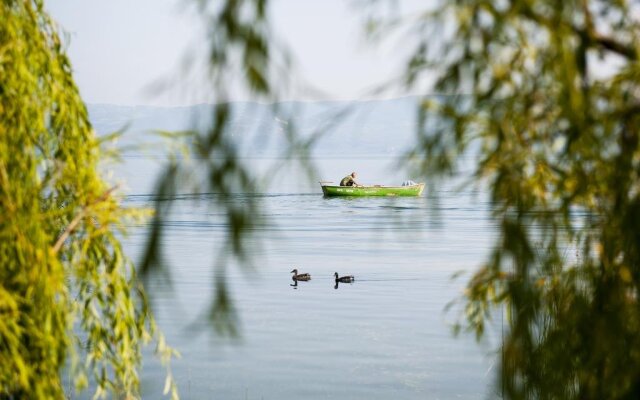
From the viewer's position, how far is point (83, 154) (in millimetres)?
5598

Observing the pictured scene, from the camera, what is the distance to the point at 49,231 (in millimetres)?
5332

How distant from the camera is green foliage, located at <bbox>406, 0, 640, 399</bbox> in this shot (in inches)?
109

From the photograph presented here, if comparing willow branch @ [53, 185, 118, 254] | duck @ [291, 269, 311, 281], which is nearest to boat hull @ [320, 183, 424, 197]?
duck @ [291, 269, 311, 281]

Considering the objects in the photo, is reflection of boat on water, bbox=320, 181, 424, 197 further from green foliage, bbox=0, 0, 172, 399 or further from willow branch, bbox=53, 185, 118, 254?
willow branch, bbox=53, 185, 118, 254

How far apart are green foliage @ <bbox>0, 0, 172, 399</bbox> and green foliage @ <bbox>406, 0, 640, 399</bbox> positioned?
234 centimetres

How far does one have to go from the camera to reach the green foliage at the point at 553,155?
2.77m

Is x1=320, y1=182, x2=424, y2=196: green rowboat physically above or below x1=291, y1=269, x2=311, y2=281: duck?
above

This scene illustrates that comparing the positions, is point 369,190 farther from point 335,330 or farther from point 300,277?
point 335,330

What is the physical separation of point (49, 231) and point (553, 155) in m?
2.96

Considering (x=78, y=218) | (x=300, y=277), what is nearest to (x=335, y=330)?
(x=300, y=277)

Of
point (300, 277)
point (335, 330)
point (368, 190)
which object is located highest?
point (368, 190)

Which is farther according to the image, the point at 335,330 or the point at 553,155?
the point at 335,330

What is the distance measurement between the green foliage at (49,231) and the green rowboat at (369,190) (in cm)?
4353

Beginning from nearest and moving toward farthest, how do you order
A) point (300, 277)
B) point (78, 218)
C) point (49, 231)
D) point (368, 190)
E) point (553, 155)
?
1. point (553, 155)
2. point (78, 218)
3. point (49, 231)
4. point (300, 277)
5. point (368, 190)
